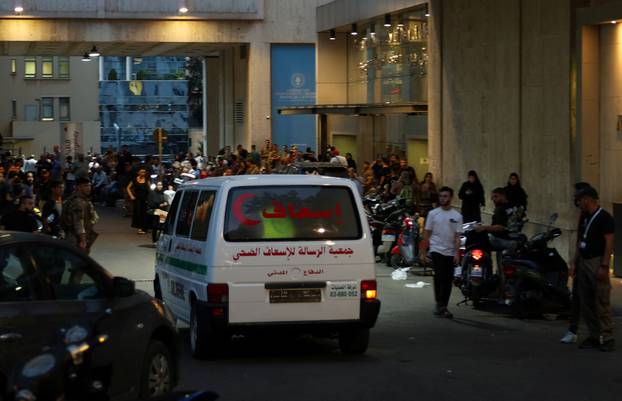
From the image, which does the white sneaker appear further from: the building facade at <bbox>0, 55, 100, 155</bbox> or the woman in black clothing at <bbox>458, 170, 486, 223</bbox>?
the building facade at <bbox>0, 55, 100, 155</bbox>

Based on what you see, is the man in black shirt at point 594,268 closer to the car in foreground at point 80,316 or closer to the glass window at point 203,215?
the glass window at point 203,215

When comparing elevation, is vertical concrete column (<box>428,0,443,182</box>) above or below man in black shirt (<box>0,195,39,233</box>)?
above

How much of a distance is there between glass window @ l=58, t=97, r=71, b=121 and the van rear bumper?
227 ft

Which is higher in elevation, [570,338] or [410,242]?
[410,242]

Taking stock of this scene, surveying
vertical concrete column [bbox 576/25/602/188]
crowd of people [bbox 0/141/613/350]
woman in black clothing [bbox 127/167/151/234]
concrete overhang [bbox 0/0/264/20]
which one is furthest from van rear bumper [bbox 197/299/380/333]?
concrete overhang [bbox 0/0/264/20]

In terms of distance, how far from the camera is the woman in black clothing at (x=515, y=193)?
21328 mm

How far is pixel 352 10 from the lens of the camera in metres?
37.6

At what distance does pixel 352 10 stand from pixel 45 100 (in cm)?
4524

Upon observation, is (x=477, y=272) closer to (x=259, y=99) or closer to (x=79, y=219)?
(x=79, y=219)

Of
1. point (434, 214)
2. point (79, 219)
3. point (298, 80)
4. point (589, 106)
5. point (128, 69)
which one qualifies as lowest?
point (79, 219)

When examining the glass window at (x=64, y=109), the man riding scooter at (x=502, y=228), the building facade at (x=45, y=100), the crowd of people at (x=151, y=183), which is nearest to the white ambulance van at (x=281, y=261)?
the crowd of people at (x=151, y=183)

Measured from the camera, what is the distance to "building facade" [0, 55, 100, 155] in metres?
75.6

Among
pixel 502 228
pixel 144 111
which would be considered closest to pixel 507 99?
pixel 502 228

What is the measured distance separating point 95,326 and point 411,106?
22.5 m
